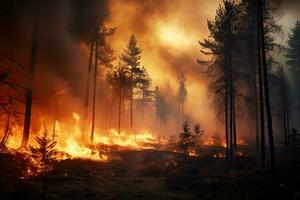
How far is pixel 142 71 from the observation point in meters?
52.0

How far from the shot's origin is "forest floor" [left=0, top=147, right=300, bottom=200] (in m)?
13.8

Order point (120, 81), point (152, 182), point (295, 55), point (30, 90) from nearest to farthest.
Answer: point (152, 182) → point (30, 90) → point (120, 81) → point (295, 55)

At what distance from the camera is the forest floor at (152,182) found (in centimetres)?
1377

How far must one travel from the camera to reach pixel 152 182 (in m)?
19.4

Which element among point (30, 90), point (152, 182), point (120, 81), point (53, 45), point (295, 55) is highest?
point (295, 55)

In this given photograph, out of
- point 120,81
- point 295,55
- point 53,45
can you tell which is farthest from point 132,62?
point 295,55

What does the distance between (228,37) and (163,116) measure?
52.9 m

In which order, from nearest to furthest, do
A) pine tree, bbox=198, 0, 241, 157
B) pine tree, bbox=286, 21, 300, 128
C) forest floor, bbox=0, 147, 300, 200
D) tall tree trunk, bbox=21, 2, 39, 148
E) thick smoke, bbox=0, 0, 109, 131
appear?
forest floor, bbox=0, 147, 300, 200
tall tree trunk, bbox=21, 2, 39, 148
thick smoke, bbox=0, 0, 109, 131
pine tree, bbox=198, 0, 241, 157
pine tree, bbox=286, 21, 300, 128

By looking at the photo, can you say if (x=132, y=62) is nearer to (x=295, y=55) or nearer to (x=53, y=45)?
(x=53, y=45)

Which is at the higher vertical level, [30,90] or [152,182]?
[30,90]

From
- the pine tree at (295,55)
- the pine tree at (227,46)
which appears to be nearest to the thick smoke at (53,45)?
the pine tree at (227,46)

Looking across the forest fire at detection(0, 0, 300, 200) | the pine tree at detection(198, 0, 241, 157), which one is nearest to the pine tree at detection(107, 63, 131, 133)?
the forest fire at detection(0, 0, 300, 200)

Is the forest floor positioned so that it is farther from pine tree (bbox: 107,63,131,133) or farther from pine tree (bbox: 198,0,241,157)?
pine tree (bbox: 107,63,131,133)

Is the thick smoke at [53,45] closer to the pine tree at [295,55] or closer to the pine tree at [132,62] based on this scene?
the pine tree at [132,62]
